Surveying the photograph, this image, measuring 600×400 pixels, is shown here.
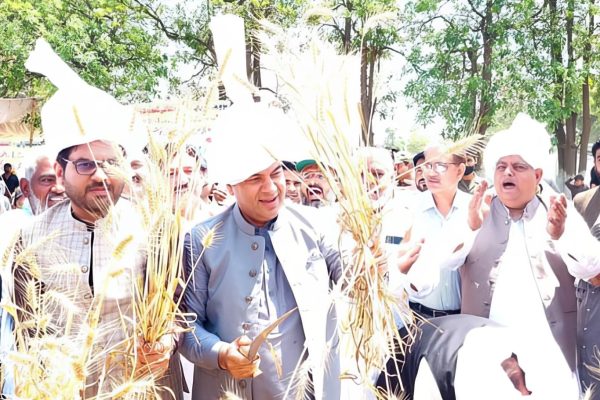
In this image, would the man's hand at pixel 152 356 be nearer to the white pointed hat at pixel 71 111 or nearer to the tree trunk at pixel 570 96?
the white pointed hat at pixel 71 111

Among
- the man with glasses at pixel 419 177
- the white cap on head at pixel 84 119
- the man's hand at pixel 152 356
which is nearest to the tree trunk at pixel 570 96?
the man with glasses at pixel 419 177

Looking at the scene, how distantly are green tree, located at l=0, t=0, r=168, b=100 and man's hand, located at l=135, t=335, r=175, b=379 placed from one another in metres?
7.92

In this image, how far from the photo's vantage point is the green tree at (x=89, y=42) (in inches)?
377

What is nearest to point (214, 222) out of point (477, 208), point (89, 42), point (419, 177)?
point (477, 208)

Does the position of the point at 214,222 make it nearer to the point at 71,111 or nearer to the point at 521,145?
the point at 71,111

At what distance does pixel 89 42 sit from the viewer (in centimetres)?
998

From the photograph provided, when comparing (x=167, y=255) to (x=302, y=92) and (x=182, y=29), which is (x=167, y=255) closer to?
(x=302, y=92)

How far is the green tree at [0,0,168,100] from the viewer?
958 cm

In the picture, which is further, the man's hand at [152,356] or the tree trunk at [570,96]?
the tree trunk at [570,96]

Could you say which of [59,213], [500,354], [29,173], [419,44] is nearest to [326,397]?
[500,354]

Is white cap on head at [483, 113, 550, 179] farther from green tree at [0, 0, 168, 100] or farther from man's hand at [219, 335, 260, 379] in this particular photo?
green tree at [0, 0, 168, 100]

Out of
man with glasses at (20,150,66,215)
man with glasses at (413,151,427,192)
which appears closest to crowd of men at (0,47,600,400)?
man with glasses at (20,150,66,215)

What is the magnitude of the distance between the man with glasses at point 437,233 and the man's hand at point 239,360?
0.72 meters

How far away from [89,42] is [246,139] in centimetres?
896
